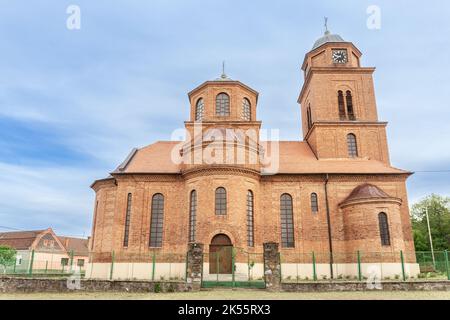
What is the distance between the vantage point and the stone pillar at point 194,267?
14.0 meters

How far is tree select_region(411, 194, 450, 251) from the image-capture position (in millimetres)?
44844

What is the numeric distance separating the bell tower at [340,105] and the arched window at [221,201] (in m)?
9.18

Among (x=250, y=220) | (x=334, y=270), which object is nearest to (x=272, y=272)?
(x=250, y=220)

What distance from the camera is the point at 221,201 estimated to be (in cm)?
2078

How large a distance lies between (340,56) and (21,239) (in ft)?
158

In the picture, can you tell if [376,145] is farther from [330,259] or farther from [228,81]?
[228,81]

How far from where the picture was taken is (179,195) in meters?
22.8

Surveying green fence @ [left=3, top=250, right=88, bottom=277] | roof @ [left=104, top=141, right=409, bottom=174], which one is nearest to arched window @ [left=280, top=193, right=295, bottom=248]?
roof @ [left=104, top=141, right=409, bottom=174]

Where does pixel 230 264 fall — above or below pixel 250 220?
below

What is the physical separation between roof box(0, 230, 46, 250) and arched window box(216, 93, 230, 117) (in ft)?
117

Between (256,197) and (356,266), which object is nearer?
(356,266)

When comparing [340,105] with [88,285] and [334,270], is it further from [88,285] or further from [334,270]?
[88,285]

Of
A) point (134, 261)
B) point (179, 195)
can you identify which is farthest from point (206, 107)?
A: point (134, 261)

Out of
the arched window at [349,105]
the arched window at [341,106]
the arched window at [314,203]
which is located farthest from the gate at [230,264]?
the arched window at [349,105]
